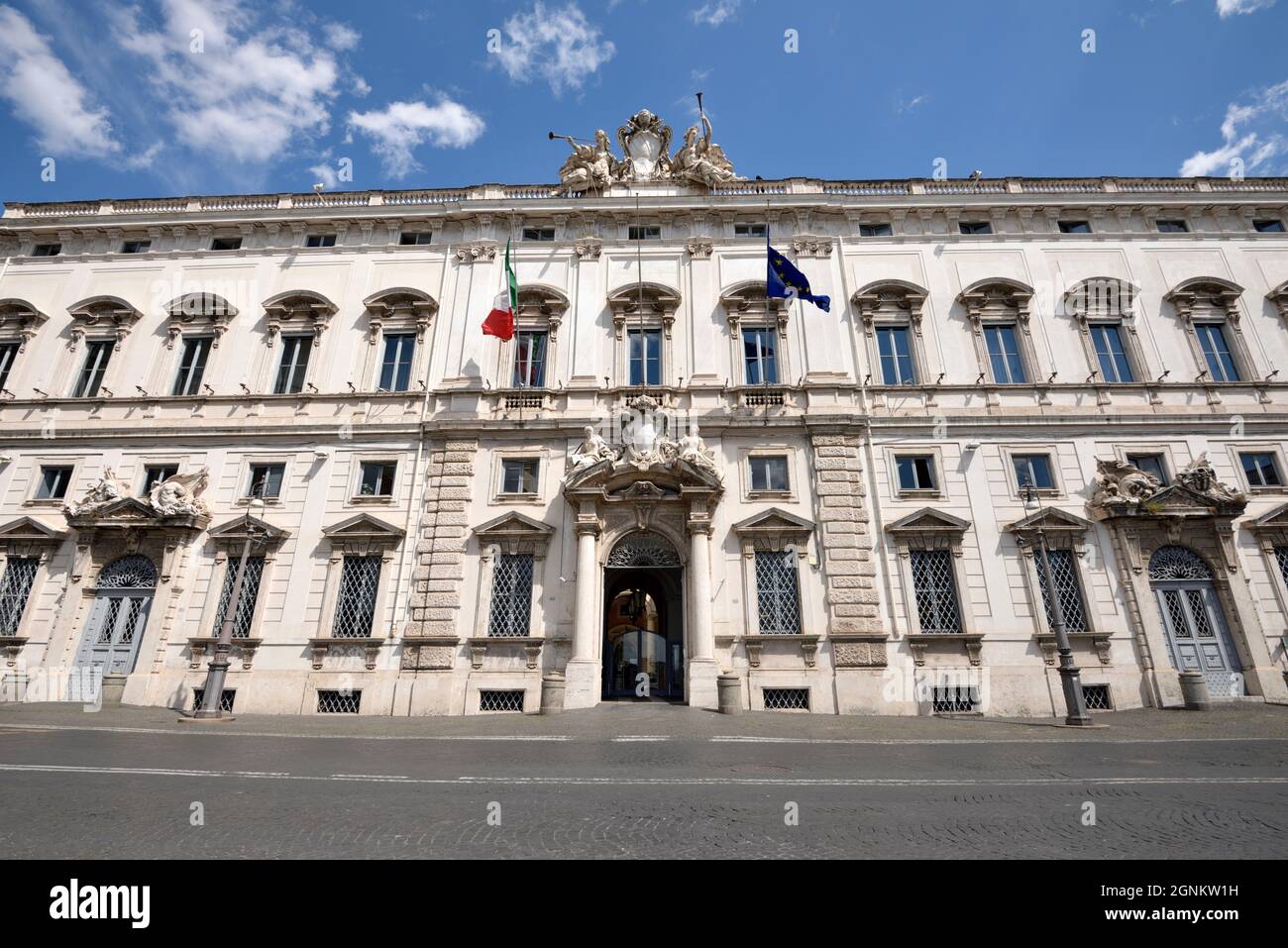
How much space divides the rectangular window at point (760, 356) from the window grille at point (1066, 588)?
10040 millimetres

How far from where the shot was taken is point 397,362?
21812 mm

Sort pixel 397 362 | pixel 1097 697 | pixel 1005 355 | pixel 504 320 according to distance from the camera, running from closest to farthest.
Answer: pixel 1097 697 < pixel 504 320 < pixel 1005 355 < pixel 397 362

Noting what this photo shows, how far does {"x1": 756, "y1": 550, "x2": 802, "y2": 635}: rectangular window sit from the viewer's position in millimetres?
17719

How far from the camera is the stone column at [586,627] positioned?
16.6 metres

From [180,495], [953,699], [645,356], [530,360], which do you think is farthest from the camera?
[530,360]

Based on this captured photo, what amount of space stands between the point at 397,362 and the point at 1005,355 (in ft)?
70.7

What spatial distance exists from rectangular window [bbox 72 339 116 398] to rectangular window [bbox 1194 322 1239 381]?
39226mm

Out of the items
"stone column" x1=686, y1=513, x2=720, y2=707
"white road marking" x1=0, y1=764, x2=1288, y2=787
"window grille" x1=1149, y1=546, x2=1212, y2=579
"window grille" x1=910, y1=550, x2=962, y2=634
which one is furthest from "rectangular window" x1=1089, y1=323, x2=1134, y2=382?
"white road marking" x1=0, y1=764, x2=1288, y2=787

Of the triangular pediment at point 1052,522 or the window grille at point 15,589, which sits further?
the window grille at point 15,589

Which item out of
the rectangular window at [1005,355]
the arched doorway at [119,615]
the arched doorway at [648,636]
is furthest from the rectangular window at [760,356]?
the arched doorway at [119,615]

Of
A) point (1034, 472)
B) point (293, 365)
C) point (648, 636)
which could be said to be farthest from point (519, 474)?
point (1034, 472)

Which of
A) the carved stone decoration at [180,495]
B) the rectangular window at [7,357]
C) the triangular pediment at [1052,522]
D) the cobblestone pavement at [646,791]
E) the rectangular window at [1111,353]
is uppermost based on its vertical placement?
the rectangular window at [7,357]

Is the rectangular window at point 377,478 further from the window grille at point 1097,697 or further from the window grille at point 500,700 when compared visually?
the window grille at point 1097,697

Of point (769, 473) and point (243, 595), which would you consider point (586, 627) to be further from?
point (243, 595)
